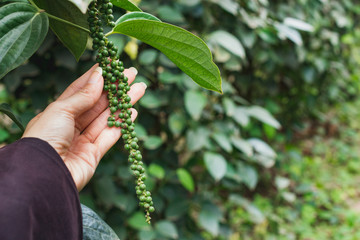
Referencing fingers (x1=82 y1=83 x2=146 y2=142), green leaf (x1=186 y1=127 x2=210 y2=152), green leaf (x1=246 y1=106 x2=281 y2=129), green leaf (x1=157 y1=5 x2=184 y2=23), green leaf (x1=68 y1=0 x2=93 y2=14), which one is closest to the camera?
green leaf (x1=68 y1=0 x2=93 y2=14)

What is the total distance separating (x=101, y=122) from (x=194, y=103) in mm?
510

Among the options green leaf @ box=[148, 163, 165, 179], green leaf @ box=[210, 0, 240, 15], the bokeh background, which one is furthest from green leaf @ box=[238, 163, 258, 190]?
green leaf @ box=[210, 0, 240, 15]

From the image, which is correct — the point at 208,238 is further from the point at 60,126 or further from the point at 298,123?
the point at 60,126

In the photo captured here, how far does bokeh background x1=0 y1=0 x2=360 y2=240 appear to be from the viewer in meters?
1.10

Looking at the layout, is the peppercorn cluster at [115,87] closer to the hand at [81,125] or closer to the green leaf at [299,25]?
the hand at [81,125]

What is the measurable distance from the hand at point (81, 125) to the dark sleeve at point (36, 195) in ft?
0.19

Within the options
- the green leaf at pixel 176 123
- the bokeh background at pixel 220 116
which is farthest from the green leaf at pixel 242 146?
the green leaf at pixel 176 123

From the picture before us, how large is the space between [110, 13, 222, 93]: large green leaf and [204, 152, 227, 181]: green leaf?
25.0 inches

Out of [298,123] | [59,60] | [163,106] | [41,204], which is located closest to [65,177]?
[41,204]

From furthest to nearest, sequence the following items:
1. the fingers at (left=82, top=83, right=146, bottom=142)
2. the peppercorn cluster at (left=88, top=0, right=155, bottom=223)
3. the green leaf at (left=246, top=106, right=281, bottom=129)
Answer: the green leaf at (left=246, top=106, right=281, bottom=129) → the fingers at (left=82, top=83, right=146, bottom=142) → the peppercorn cluster at (left=88, top=0, right=155, bottom=223)

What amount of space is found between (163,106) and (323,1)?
94 cm

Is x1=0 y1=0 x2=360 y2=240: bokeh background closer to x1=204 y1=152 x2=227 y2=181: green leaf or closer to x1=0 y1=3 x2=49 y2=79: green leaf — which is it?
x1=204 y1=152 x2=227 y2=181: green leaf

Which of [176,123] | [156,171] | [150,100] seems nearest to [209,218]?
[156,171]

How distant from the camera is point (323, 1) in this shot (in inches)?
60.6
